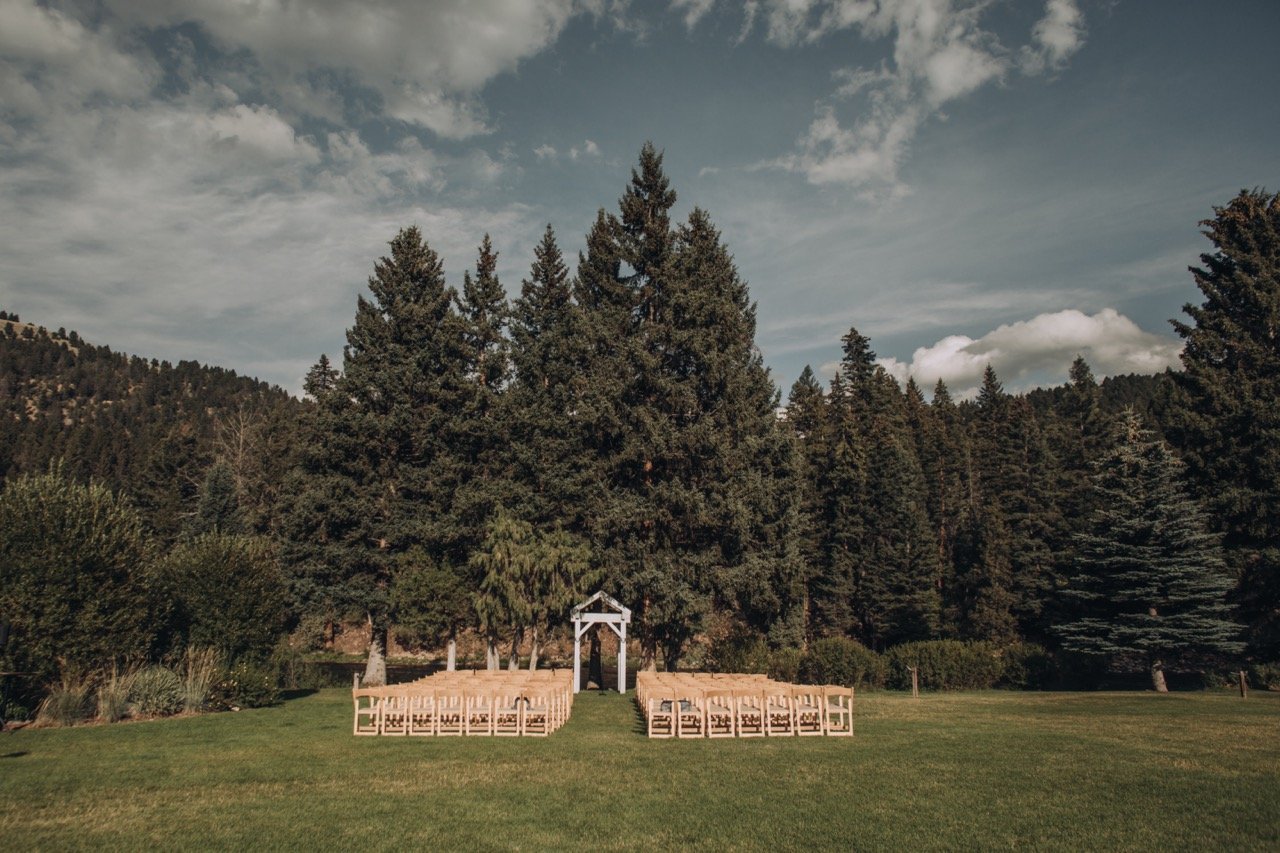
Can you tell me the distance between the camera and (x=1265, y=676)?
25328mm

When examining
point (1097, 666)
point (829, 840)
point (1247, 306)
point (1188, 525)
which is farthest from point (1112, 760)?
point (1247, 306)

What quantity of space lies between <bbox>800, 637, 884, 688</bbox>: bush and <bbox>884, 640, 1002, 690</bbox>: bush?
3.02 ft

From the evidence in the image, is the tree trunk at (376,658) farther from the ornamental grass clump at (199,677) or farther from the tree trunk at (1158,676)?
the tree trunk at (1158,676)

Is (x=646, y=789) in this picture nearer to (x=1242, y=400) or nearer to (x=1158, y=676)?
(x=1158, y=676)

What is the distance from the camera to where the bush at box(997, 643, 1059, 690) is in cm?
3080

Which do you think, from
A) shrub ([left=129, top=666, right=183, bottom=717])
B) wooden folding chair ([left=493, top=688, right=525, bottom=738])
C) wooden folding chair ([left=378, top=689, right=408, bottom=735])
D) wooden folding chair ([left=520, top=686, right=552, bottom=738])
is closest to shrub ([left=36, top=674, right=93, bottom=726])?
shrub ([left=129, top=666, right=183, bottom=717])

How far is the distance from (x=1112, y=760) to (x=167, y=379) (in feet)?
723

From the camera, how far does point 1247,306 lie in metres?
31.5

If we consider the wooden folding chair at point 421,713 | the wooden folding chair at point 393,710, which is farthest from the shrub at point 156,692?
the wooden folding chair at point 421,713

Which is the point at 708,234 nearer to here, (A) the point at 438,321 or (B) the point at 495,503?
(A) the point at 438,321

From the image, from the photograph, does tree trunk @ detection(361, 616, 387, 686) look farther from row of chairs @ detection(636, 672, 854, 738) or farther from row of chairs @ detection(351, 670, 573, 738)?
row of chairs @ detection(636, 672, 854, 738)

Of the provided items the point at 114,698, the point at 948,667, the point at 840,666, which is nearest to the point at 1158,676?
the point at 948,667

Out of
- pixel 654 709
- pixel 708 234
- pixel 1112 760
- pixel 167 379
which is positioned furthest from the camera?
pixel 167 379

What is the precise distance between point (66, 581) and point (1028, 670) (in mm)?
33071
